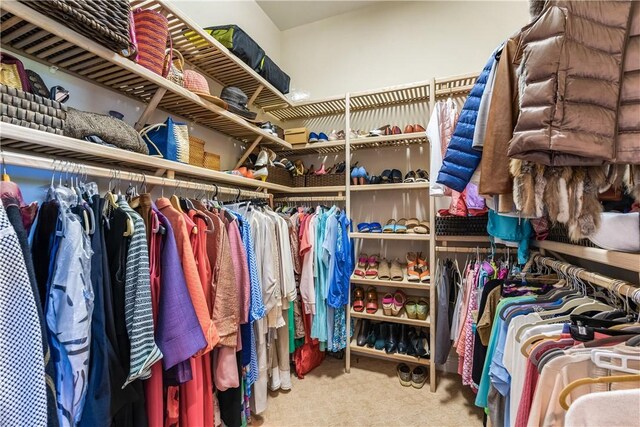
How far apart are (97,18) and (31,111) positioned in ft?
1.25

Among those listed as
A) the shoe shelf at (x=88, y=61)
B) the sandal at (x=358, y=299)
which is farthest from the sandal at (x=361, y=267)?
the shoe shelf at (x=88, y=61)

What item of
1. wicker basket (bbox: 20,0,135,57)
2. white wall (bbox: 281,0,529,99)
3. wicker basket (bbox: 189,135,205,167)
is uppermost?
white wall (bbox: 281,0,529,99)

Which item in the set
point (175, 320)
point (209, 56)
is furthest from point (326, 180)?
point (175, 320)

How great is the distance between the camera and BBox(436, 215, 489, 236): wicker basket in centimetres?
193

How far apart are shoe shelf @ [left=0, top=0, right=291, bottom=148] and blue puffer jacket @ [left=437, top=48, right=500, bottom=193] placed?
50.9 inches

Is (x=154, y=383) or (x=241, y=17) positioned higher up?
(x=241, y=17)

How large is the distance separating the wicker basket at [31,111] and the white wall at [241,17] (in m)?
1.23

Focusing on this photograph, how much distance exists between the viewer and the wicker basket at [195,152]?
1.63 m

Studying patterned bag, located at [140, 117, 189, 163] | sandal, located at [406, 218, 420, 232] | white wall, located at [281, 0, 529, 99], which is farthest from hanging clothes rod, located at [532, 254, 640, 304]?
patterned bag, located at [140, 117, 189, 163]

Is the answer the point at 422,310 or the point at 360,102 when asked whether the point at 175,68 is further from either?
the point at 422,310

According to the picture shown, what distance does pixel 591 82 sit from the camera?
73 cm

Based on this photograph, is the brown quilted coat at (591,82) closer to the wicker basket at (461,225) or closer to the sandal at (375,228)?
the wicker basket at (461,225)

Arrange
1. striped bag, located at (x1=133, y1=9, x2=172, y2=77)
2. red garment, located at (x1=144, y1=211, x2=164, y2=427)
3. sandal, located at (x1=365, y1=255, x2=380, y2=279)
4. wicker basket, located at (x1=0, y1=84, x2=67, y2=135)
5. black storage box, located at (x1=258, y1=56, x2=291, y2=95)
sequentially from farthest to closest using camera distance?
sandal, located at (x1=365, y1=255, x2=380, y2=279)
black storage box, located at (x1=258, y1=56, x2=291, y2=95)
striped bag, located at (x1=133, y1=9, x2=172, y2=77)
red garment, located at (x1=144, y1=211, x2=164, y2=427)
wicker basket, located at (x1=0, y1=84, x2=67, y2=135)

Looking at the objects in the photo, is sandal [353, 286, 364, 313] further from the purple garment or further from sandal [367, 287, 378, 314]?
the purple garment
